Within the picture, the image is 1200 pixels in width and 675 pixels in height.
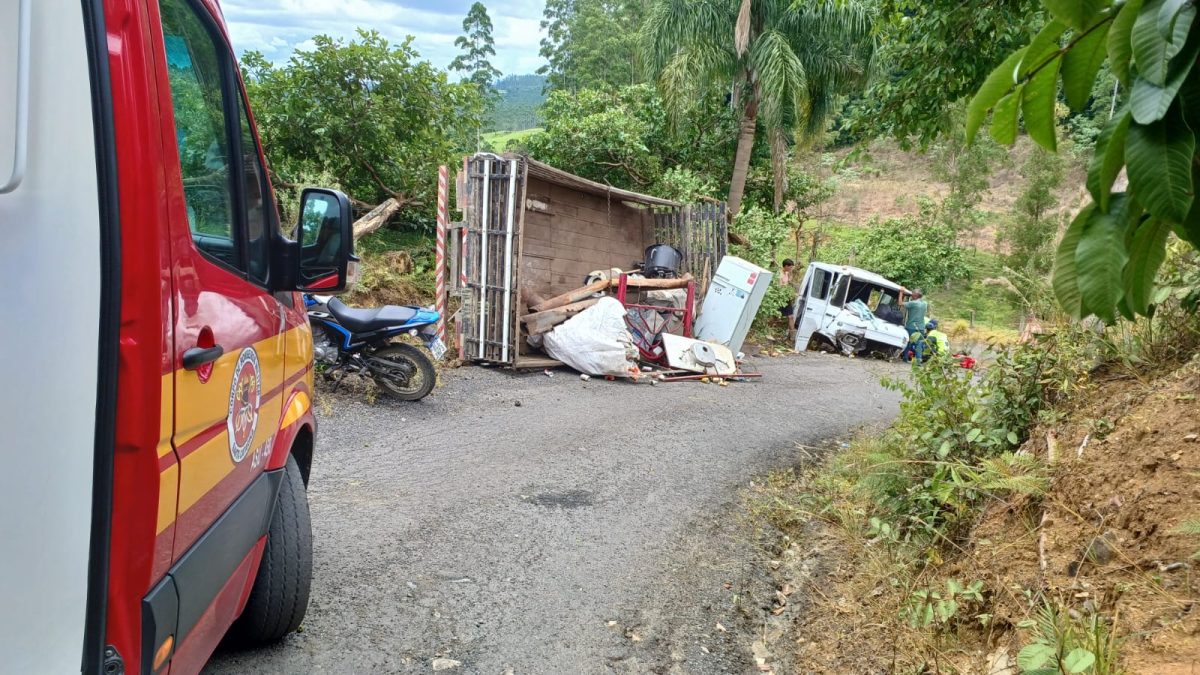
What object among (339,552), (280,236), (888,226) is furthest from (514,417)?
(888,226)

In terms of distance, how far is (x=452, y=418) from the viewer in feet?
23.0

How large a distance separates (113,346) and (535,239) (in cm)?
1004

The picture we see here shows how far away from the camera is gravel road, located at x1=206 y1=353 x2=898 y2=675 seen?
314 centimetres

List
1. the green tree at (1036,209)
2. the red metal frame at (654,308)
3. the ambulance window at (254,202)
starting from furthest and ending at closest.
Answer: the green tree at (1036,209)
the red metal frame at (654,308)
the ambulance window at (254,202)

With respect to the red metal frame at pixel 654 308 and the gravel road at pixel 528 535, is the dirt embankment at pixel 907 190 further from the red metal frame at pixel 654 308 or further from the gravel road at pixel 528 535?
the gravel road at pixel 528 535

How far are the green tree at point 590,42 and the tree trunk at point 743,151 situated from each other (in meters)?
17.8

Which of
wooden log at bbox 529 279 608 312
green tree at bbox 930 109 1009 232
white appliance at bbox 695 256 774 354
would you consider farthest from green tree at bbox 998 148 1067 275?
wooden log at bbox 529 279 608 312

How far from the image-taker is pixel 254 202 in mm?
2373

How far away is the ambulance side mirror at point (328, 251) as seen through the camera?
2460 mm

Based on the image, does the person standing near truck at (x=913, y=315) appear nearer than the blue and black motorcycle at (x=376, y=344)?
No

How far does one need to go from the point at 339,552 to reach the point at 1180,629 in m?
3.64

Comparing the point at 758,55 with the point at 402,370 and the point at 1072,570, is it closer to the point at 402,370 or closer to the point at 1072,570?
the point at 402,370

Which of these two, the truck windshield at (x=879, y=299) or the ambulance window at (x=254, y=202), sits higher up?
the ambulance window at (x=254, y=202)

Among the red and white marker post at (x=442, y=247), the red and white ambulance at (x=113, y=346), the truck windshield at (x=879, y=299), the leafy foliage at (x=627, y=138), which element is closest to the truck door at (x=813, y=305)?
the truck windshield at (x=879, y=299)
